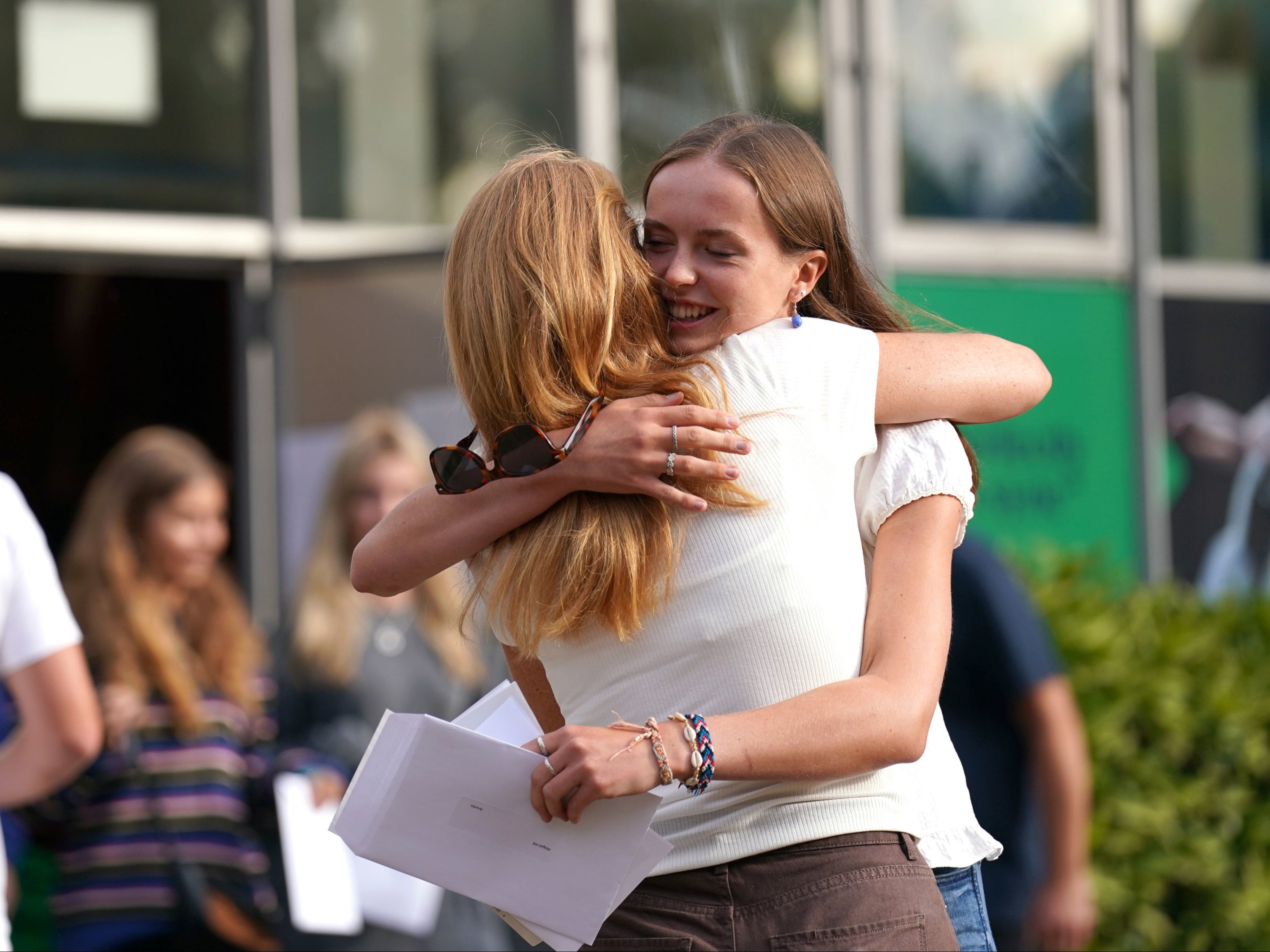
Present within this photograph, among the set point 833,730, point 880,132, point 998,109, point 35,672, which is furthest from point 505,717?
point 998,109

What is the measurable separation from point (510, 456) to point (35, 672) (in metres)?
1.72

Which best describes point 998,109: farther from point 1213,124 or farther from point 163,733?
point 163,733

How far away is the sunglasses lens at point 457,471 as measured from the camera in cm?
189

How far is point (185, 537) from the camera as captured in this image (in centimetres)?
491

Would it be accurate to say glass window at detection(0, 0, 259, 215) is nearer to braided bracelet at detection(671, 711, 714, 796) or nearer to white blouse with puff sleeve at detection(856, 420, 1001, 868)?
white blouse with puff sleeve at detection(856, 420, 1001, 868)

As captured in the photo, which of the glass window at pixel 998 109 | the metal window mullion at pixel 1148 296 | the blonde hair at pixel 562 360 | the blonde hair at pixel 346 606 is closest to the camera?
the blonde hair at pixel 562 360

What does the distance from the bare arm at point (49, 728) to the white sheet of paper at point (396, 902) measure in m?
1.28

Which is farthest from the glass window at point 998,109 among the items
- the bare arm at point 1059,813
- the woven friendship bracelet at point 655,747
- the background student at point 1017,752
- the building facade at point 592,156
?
the woven friendship bracelet at point 655,747

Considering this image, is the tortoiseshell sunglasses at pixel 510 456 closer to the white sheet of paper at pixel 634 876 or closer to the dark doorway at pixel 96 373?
the white sheet of paper at pixel 634 876

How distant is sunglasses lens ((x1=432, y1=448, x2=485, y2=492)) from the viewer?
1889 mm

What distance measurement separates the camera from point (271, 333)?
6.66m

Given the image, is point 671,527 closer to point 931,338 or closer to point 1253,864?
point 931,338

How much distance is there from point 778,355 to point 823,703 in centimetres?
42

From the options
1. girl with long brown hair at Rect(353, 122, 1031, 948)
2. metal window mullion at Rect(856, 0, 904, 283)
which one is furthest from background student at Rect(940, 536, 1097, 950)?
metal window mullion at Rect(856, 0, 904, 283)
